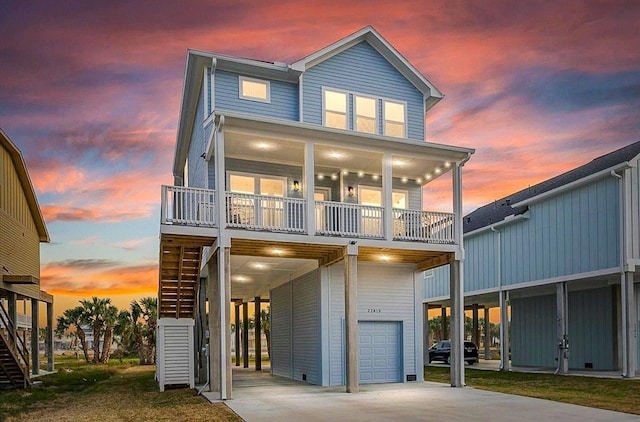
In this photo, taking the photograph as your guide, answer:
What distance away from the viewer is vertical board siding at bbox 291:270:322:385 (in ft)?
62.5

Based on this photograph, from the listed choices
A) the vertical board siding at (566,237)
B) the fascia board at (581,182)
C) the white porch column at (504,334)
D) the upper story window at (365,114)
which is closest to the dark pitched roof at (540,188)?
the fascia board at (581,182)

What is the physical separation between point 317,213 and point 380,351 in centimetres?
561

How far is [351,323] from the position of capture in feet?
53.7

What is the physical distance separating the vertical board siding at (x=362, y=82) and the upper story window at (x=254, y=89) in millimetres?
1289

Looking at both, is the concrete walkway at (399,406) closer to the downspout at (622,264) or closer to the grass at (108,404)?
the grass at (108,404)

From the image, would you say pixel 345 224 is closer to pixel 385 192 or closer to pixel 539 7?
pixel 385 192

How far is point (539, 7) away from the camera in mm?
21094

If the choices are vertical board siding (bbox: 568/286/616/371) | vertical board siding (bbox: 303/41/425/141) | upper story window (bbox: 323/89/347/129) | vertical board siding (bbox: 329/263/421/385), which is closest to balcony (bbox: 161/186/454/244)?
vertical board siding (bbox: 329/263/421/385)

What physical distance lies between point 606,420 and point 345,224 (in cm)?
860

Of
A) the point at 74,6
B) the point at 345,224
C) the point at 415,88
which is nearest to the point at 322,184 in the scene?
the point at 345,224

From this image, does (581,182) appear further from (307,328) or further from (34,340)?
(34,340)

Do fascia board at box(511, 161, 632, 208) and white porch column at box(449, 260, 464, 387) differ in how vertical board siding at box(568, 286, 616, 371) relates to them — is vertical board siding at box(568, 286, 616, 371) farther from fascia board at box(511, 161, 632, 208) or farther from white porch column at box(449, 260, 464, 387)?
white porch column at box(449, 260, 464, 387)

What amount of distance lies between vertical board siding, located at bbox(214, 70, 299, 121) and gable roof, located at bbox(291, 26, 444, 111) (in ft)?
3.00

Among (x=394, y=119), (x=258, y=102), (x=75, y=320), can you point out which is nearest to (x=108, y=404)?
(x=258, y=102)
